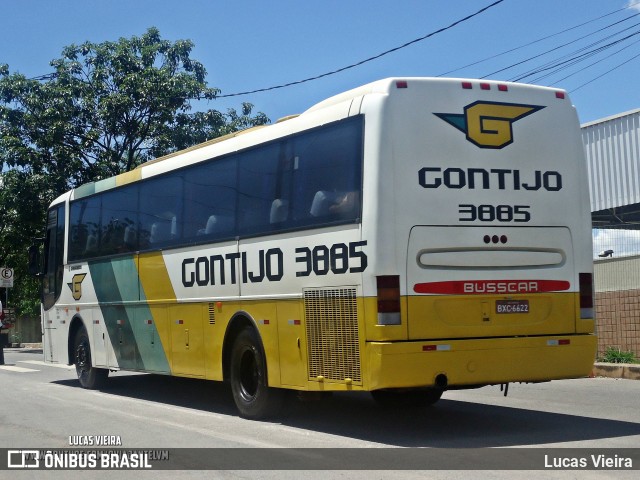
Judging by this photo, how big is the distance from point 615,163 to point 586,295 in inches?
492

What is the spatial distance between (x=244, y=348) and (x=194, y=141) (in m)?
21.9

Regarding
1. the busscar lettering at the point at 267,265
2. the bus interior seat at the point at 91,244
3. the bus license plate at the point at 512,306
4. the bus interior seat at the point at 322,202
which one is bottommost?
the bus license plate at the point at 512,306

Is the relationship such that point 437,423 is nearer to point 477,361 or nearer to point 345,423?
point 345,423

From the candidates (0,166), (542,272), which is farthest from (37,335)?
(542,272)

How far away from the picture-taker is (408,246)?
935 cm

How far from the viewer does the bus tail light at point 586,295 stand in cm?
1019

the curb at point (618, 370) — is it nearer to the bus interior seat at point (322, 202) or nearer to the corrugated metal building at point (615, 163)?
the corrugated metal building at point (615, 163)

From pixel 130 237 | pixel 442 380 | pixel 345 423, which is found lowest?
pixel 345 423

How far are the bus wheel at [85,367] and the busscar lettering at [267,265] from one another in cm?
442

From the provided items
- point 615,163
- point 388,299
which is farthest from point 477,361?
point 615,163

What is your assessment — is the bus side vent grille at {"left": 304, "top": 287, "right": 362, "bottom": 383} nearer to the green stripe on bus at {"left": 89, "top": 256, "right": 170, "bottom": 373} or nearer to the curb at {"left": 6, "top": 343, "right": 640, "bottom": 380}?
the green stripe on bus at {"left": 89, "top": 256, "right": 170, "bottom": 373}

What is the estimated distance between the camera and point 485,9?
2003 cm

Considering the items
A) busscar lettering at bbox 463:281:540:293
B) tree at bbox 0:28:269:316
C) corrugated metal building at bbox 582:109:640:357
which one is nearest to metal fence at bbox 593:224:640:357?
corrugated metal building at bbox 582:109:640:357

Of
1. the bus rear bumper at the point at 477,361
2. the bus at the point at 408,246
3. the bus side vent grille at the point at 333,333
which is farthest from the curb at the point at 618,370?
the bus side vent grille at the point at 333,333
